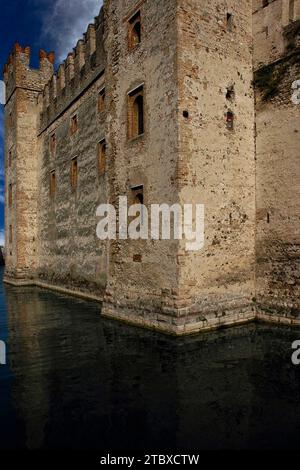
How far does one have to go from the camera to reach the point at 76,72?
588 inches

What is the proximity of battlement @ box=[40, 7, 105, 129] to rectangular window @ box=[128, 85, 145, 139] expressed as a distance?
324cm

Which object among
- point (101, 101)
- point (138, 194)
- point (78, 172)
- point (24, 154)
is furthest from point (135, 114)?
point (24, 154)

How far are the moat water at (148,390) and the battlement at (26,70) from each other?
14979 millimetres

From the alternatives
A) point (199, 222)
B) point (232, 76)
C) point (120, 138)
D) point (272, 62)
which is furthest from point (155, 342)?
point (272, 62)

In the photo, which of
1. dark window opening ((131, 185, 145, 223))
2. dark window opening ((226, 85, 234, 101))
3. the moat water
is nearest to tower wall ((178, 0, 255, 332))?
dark window opening ((226, 85, 234, 101))

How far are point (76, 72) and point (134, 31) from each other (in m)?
5.63

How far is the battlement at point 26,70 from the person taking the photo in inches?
774

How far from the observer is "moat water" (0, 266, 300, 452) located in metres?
4.24

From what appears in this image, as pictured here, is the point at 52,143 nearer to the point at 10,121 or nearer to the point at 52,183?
the point at 52,183

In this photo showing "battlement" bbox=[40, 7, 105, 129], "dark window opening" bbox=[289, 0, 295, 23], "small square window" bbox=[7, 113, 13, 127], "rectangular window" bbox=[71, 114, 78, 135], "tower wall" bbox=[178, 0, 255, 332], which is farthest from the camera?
"small square window" bbox=[7, 113, 13, 127]

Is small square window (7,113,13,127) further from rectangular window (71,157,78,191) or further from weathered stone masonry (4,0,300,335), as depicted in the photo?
weathered stone masonry (4,0,300,335)

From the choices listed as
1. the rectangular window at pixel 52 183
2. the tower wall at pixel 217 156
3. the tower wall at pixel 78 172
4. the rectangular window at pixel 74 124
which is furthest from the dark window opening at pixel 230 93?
the rectangular window at pixel 52 183

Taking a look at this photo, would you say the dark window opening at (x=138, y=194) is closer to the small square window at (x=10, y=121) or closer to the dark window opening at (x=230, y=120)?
the dark window opening at (x=230, y=120)

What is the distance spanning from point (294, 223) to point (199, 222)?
7.23 feet
